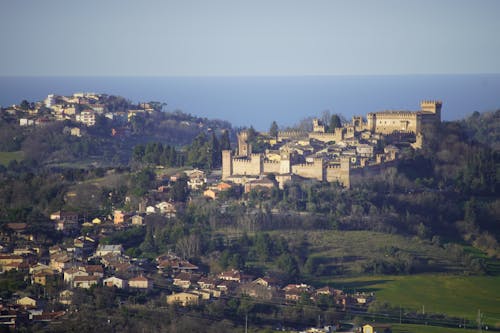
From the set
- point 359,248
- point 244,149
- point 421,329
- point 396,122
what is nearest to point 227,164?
point 244,149

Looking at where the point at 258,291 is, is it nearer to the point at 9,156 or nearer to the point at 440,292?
the point at 440,292

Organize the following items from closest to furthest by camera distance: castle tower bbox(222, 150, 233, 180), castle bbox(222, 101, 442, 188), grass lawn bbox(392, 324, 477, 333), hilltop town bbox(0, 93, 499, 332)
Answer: grass lawn bbox(392, 324, 477, 333) → hilltop town bbox(0, 93, 499, 332) → castle bbox(222, 101, 442, 188) → castle tower bbox(222, 150, 233, 180)

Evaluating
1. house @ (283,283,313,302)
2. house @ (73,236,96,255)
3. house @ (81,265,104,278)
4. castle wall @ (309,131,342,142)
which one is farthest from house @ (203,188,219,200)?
house @ (283,283,313,302)

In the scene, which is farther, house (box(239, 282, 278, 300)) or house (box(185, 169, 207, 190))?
house (box(185, 169, 207, 190))

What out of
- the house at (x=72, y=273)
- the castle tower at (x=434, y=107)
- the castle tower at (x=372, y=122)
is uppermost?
the castle tower at (x=434, y=107)

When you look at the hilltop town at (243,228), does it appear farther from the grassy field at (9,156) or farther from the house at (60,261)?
the grassy field at (9,156)

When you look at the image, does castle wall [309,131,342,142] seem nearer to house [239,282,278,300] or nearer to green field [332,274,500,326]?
green field [332,274,500,326]

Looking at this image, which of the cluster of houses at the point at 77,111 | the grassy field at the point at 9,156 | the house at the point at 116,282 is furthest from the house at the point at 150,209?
the cluster of houses at the point at 77,111

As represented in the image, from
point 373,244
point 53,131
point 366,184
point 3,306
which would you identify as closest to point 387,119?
point 366,184
